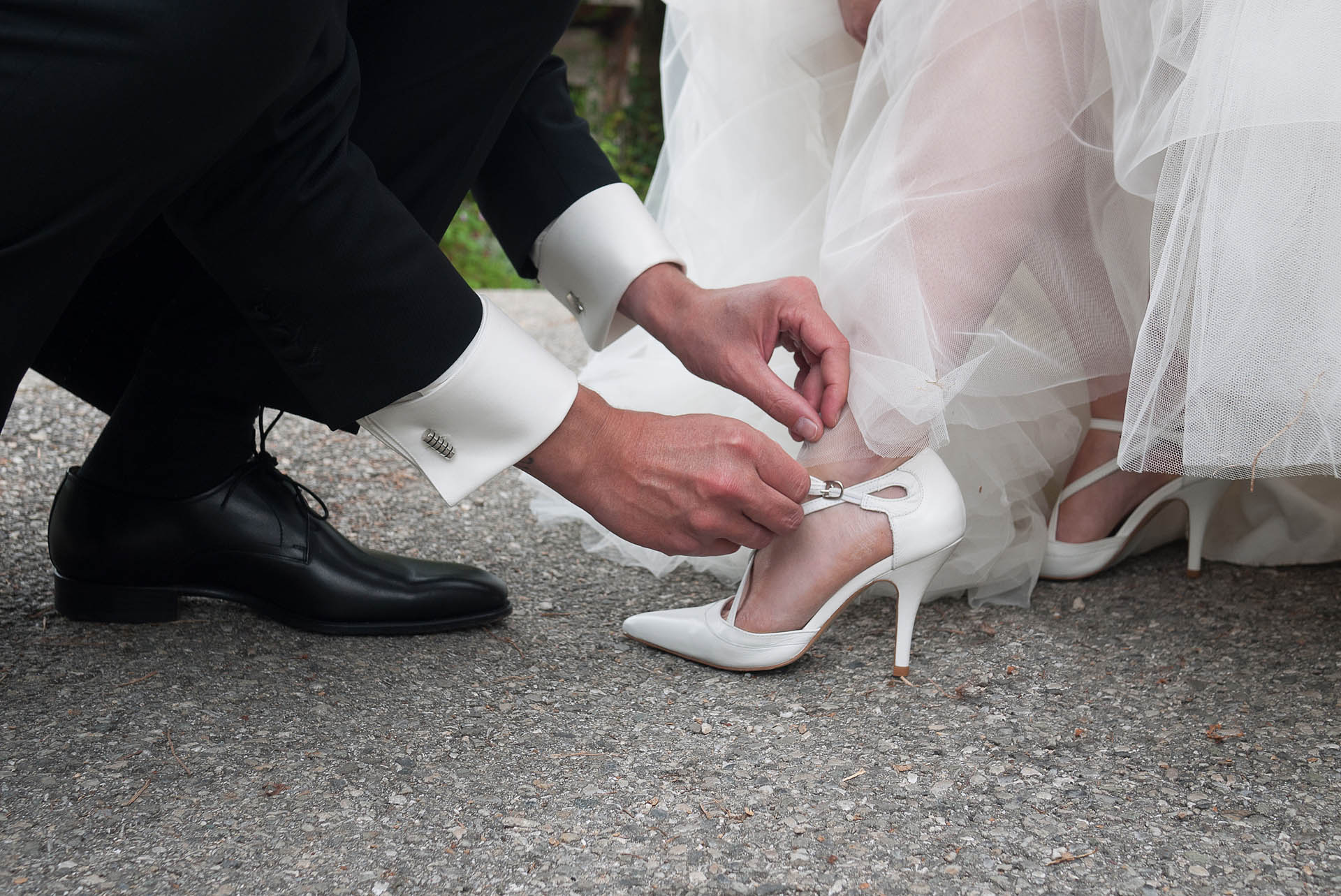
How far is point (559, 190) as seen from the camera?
3.72ft

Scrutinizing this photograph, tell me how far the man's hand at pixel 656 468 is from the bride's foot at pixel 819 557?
0.09 meters

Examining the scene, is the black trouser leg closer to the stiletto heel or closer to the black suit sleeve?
the black suit sleeve

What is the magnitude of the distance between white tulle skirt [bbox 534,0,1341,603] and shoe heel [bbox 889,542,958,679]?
0.10 metres

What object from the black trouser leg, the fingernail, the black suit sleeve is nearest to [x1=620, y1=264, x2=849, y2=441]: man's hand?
the fingernail

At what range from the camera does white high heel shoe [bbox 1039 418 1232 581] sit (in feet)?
3.87

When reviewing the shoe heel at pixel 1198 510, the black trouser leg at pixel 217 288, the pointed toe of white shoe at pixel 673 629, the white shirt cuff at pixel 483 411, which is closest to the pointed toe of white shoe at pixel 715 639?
the pointed toe of white shoe at pixel 673 629

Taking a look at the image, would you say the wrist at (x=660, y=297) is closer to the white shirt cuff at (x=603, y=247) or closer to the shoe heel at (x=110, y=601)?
the white shirt cuff at (x=603, y=247)

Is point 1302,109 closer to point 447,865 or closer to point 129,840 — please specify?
point 447,865

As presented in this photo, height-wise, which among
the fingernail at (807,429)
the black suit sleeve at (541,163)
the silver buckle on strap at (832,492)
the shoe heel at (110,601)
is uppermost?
the black suit sleeve at (541,163)

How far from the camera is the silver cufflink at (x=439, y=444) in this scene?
834 millimetres

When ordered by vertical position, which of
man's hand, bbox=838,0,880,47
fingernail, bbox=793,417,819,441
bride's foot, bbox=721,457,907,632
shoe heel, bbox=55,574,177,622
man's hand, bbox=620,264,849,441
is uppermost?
man's hand, bbox=838,0,880,47

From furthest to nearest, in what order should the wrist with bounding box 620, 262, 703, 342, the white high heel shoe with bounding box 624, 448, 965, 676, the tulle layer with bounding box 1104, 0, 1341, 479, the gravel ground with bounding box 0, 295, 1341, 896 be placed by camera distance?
the wrist with bounding box 620, 262, 703, 342 < the white high heel shoe with bounding box 624, 448, 965, 676 < the tulle layer with bounding box 1104, 0, 1341, 479 < the gravel ground with bounding box 0, 295, 1341, 896

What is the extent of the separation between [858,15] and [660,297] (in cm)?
37

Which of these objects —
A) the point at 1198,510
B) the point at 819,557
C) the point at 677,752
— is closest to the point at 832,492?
the point at 819,557
